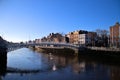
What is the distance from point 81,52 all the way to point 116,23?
12.1 meters

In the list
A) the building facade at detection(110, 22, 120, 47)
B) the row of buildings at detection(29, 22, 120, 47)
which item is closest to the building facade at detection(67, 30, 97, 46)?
the row of buildings at detection(29, 22, 120, 47)

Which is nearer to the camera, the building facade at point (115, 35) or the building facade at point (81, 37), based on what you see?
the building facade at point (115, 35)

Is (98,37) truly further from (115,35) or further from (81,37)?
(81,37)

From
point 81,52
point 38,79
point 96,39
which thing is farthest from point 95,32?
point 38,79

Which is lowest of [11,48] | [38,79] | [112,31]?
[38,79]

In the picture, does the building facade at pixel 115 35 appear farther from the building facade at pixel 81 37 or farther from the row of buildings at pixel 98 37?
the building facade at pixel 81 37

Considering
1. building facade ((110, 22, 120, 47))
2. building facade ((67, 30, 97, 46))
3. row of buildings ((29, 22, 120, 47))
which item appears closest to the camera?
building facade ((110, 22, 120, 47))

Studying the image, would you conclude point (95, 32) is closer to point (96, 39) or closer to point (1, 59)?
point (96, 39)

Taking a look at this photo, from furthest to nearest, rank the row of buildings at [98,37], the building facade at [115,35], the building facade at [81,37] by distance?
the building facade at [81,37] → the row of buildings at [98,37] → the building facade at [115,35]

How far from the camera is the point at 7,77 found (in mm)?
19922

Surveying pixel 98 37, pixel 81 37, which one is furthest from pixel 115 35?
pixel 81 37

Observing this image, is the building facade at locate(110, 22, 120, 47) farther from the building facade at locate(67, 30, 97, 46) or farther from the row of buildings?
the building facade at locate(67, 30, 97, 46)

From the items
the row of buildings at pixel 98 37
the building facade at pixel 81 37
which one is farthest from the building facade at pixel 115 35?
the building facade at pixel 81 37

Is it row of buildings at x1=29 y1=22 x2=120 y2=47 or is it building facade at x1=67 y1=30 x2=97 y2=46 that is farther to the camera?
building facade at x1=67 y1=30 x2=97 y2=46
